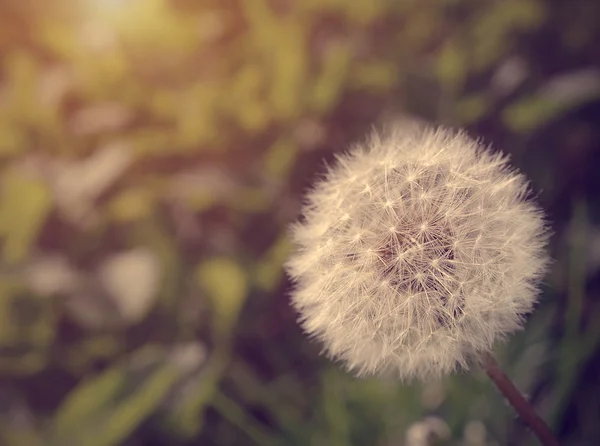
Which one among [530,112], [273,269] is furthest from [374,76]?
[273,269]

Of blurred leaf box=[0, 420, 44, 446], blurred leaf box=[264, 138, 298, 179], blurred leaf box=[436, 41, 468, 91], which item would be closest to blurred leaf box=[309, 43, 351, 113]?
blurred leaf box=[264, 138, 298, 179]

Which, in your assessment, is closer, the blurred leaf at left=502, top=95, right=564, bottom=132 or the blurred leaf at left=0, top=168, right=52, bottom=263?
the blurred leaf at left=502, top=95, right=564, bottom=132

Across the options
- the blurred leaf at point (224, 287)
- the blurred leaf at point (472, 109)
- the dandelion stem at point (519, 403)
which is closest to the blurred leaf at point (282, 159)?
the blurred leaf at point (224, 287)

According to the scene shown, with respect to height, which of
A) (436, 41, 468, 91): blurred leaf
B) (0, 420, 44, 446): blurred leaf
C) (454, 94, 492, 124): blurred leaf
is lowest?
(454, 94, 492, 124): blurred leaf

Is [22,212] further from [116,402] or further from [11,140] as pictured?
[116,402]

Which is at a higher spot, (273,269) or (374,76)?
(374,76)

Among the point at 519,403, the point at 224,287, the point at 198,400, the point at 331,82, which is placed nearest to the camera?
the point at 519,403

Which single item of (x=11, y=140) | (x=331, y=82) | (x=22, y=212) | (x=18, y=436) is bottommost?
(x=18, y=436)

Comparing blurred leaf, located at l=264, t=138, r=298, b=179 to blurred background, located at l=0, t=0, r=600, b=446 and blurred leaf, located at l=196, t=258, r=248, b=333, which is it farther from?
blurred leaf, located at l=196, t=258, r=248, b=333
